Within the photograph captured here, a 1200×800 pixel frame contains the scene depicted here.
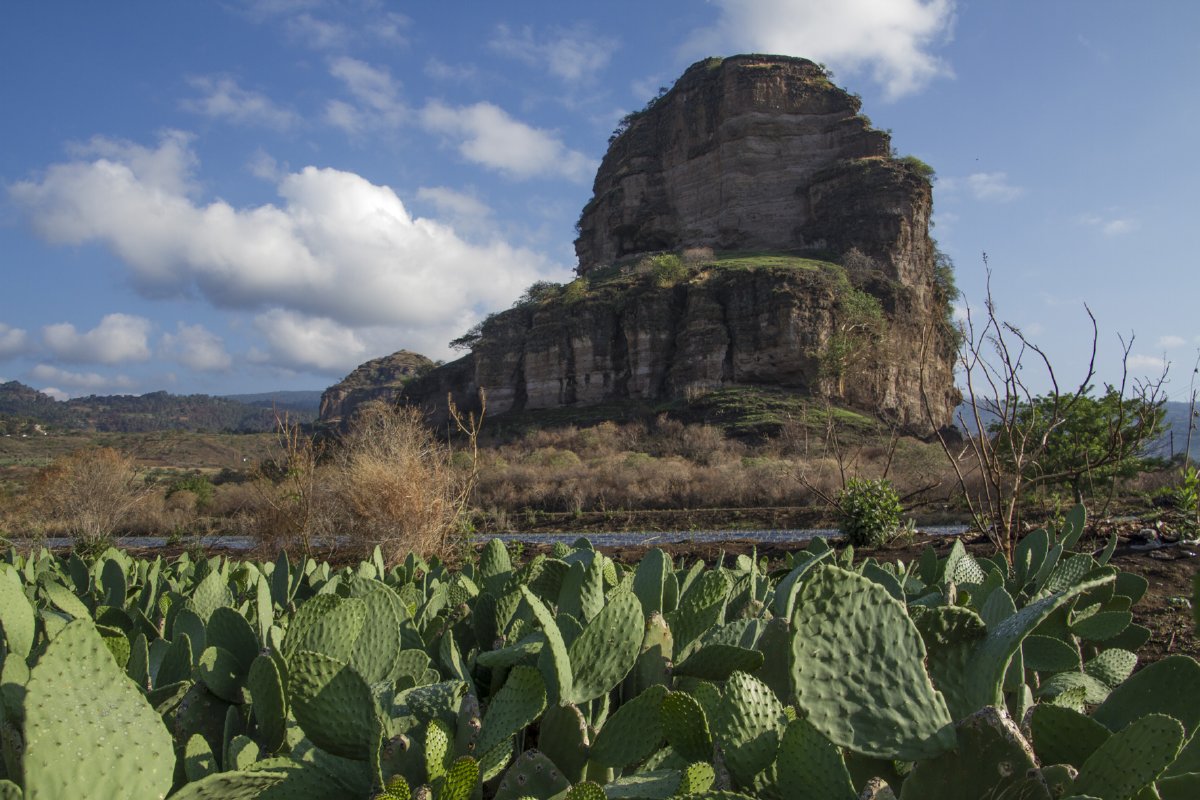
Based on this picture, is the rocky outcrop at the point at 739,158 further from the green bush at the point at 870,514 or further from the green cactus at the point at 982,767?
the green cactus at the point at 982,767

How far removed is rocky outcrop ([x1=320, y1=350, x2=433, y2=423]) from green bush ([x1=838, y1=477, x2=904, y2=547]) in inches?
3361

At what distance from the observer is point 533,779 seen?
0.88m

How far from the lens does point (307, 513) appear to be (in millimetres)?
7254

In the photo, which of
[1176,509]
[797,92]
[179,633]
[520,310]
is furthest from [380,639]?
[797,92]

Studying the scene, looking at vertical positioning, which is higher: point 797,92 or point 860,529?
point 797,92

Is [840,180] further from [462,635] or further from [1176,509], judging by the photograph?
[462,635]

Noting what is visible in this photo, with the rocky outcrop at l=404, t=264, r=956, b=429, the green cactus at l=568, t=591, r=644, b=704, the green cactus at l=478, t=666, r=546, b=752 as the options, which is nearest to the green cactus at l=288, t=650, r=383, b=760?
the green cactus at l=478, t=666, r=546, b=752

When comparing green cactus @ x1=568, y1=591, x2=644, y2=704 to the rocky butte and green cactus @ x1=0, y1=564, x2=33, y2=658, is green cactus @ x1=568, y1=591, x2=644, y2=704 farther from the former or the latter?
the rocky butte

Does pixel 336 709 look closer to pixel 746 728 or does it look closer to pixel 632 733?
pixel 632 733

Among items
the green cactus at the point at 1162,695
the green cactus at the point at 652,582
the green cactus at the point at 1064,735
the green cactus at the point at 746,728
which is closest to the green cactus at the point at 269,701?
the green cactus at the point at 746,728

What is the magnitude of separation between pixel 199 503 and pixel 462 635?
2282 cm

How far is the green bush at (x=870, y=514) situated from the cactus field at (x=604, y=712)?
719 cm

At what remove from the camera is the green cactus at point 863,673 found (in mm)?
730

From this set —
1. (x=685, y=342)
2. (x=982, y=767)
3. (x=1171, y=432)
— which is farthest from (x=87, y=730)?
(x=685, y=342)
